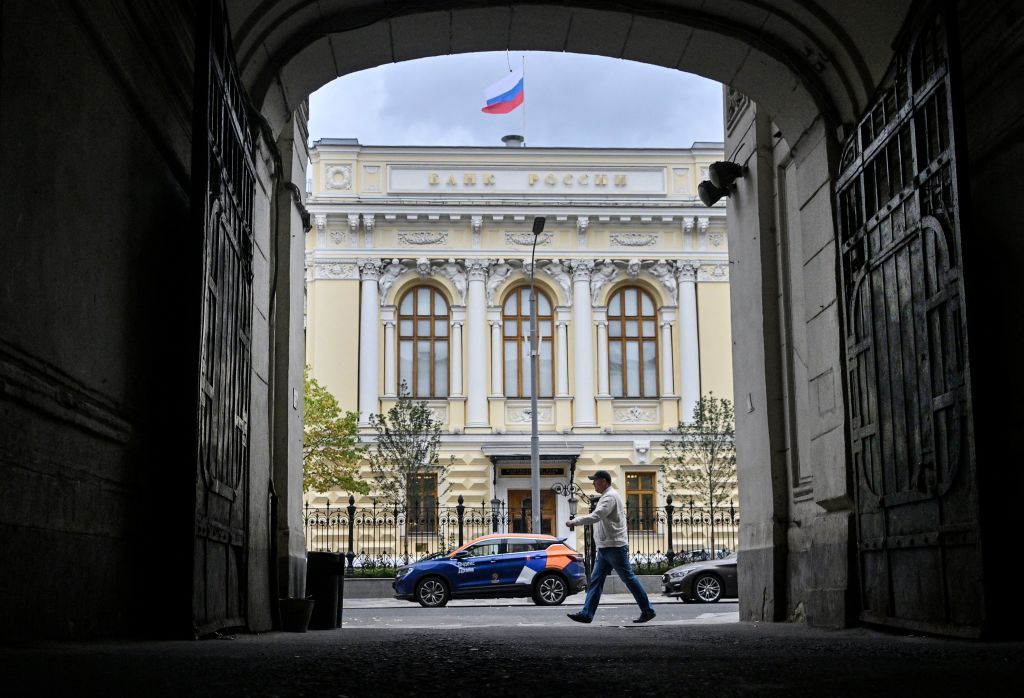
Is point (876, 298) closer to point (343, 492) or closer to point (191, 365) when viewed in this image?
point (191, 365)

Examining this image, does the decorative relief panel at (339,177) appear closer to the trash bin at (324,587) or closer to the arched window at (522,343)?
the arched window at (522,343)

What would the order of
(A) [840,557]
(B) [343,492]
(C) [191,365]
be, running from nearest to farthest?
1. (C) [191,365]
2. (A) [840,557]
3. (B) [343,492]

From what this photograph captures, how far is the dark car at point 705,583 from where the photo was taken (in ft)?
82.0

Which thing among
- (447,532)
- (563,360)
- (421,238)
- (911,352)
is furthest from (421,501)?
(911,352)

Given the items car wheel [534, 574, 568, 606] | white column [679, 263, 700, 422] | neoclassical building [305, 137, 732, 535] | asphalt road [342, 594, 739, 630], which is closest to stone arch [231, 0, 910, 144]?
asphalt road [342, 594, 739, 630]

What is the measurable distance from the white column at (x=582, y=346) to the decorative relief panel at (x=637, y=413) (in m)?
0.87

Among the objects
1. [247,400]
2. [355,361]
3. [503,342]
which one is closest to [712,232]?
[503,342]

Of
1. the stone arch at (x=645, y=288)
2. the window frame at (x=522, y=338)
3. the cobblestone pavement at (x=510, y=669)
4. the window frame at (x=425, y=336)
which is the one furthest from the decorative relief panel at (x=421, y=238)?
the cobblestone pavement at (x=510, y=669)

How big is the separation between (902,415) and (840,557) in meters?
1.78

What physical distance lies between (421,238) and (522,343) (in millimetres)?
5170

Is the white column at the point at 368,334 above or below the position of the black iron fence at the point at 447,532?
above

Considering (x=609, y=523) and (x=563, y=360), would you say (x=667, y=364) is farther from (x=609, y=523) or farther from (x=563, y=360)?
(x=609, y=523)

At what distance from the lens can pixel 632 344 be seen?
140 feet

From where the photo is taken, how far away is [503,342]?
41812mm
